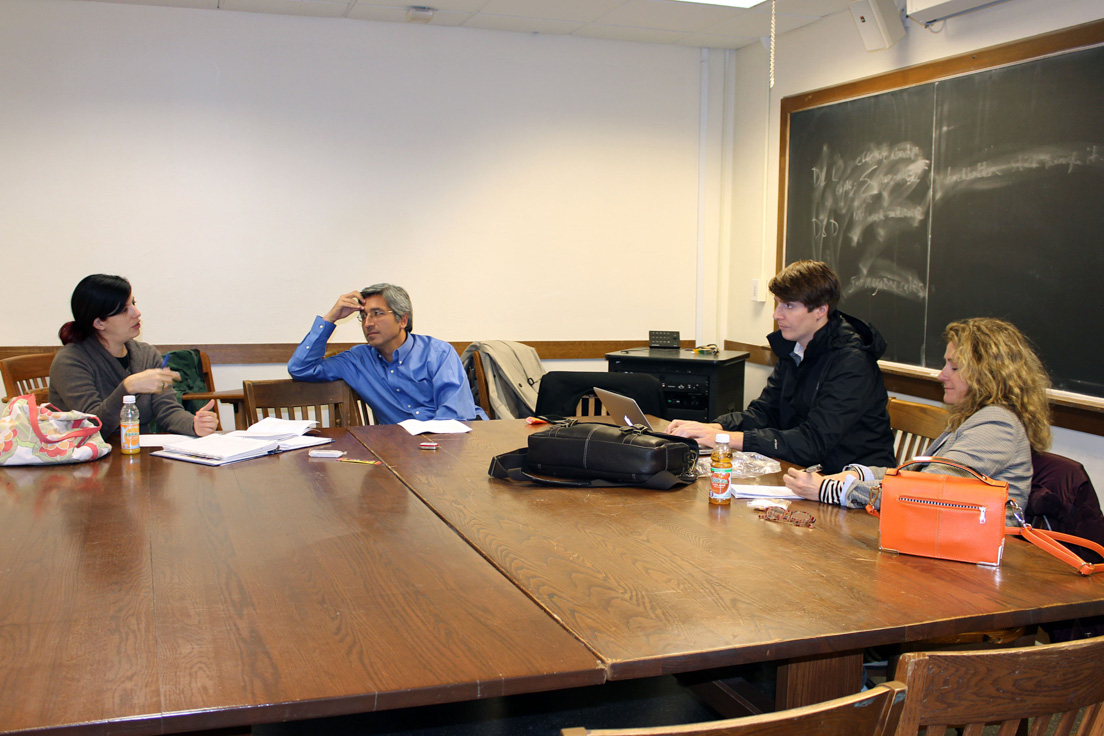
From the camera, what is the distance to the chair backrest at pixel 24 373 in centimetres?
371

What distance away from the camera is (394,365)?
3783 millimetres

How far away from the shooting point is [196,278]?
4758 millimetres

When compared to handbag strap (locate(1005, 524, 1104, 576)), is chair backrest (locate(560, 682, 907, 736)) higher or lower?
higher

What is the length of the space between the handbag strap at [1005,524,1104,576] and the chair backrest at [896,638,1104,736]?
23.5 inches

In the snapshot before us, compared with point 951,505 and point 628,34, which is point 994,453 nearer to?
point 951,505

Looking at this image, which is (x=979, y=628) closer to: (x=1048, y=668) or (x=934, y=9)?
(x=1048, y=668)

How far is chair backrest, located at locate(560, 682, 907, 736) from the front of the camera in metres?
1.00

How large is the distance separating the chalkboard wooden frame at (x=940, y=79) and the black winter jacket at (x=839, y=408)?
100 centimetres

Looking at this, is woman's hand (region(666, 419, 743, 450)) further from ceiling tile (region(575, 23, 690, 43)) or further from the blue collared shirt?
ceiling tile (region(575, 23, 690, 43))

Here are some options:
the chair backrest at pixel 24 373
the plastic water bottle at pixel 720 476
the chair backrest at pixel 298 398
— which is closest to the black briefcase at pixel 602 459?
the plastic water bottle at pixel 720 476

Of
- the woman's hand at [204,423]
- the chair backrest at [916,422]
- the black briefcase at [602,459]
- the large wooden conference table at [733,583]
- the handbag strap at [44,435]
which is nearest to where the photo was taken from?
the large wooden conference table at [733,583]

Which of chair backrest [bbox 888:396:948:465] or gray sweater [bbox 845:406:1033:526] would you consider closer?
gray sweater [bbox 845:406:1033:526]

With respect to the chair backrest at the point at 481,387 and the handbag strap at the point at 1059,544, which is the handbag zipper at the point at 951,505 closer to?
the handbag strap at the point at 1059,544

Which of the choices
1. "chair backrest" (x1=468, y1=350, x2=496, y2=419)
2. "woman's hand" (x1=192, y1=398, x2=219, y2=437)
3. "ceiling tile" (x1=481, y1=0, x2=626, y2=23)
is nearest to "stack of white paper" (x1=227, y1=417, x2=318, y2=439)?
"woman's hand" (x1=192, y1=398, x2=219, y2=437)
